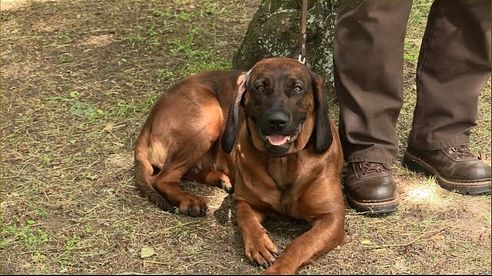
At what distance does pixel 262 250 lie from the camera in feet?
13.1

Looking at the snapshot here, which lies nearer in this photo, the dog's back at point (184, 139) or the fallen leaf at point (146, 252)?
the fallen leaf at point (146, 252)

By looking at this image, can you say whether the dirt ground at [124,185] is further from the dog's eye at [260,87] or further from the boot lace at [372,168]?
the dog's eye at [260,87]

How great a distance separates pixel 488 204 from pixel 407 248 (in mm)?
736

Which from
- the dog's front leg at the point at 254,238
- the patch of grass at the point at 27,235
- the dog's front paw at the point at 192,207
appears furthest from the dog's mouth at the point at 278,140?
the patch of grass at the point at 27,235

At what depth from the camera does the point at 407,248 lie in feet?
13.6

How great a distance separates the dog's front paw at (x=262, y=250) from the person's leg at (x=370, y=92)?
2.51 feet

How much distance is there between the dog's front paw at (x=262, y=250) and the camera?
13.0 feet

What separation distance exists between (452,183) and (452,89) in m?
0.61

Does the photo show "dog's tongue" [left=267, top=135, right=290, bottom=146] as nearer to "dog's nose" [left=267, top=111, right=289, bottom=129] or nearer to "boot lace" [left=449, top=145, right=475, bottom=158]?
"dog's nose" [left=267, top=111, right=289, bottom=129]

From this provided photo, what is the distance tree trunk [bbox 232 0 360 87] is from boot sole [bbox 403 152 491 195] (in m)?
1.23

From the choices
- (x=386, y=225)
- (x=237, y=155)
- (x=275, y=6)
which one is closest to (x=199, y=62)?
(x=275, y=6)

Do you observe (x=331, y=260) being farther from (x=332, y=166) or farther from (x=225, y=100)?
(x=225, y=100)

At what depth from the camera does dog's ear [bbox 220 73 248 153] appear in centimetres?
422

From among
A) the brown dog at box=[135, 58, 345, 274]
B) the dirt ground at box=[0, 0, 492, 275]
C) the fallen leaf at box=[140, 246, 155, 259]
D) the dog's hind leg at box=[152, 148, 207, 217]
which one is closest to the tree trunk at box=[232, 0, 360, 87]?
the dirt ground at box=[0, 0, 492, 275]
